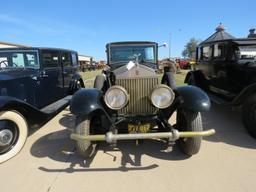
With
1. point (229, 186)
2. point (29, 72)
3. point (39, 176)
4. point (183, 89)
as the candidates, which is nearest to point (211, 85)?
point (183, 89)

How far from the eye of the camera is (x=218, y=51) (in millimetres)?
5992

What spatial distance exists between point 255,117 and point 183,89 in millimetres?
1432

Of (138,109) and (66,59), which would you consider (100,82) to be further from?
(66,59)

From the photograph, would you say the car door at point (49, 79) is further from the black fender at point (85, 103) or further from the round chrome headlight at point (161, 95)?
the round chrome headlight at point (161, 95)

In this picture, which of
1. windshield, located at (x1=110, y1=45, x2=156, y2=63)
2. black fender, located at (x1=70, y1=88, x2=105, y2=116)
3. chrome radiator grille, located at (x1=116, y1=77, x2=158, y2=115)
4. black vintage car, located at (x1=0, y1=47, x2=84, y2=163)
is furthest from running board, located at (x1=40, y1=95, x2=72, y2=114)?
chrome radiator grille, located at (x1=116, y1=77, x2=158, y2=115)

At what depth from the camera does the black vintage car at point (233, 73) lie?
13.7 ft

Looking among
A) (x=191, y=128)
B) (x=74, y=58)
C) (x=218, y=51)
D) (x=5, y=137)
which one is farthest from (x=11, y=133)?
(x=218, y=51)

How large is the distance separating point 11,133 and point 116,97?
1877 millimetres

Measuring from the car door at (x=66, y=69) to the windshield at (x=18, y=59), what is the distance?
1336 millimetres

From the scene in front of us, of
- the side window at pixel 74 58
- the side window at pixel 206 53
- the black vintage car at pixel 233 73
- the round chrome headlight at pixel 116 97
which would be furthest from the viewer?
the side window at pixel 74 58

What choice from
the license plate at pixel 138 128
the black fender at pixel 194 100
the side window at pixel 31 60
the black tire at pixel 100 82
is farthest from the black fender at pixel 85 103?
the side window at pixel 31 60

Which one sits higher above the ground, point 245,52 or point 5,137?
point 245,52

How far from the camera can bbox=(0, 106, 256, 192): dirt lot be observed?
2801 mm

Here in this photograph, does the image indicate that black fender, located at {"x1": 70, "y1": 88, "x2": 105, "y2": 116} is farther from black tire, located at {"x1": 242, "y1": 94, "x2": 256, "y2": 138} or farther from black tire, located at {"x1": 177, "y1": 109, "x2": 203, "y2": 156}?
black tire, located at {"x1": 242, "y1": 94, "x2": 256, "y2": 138}
